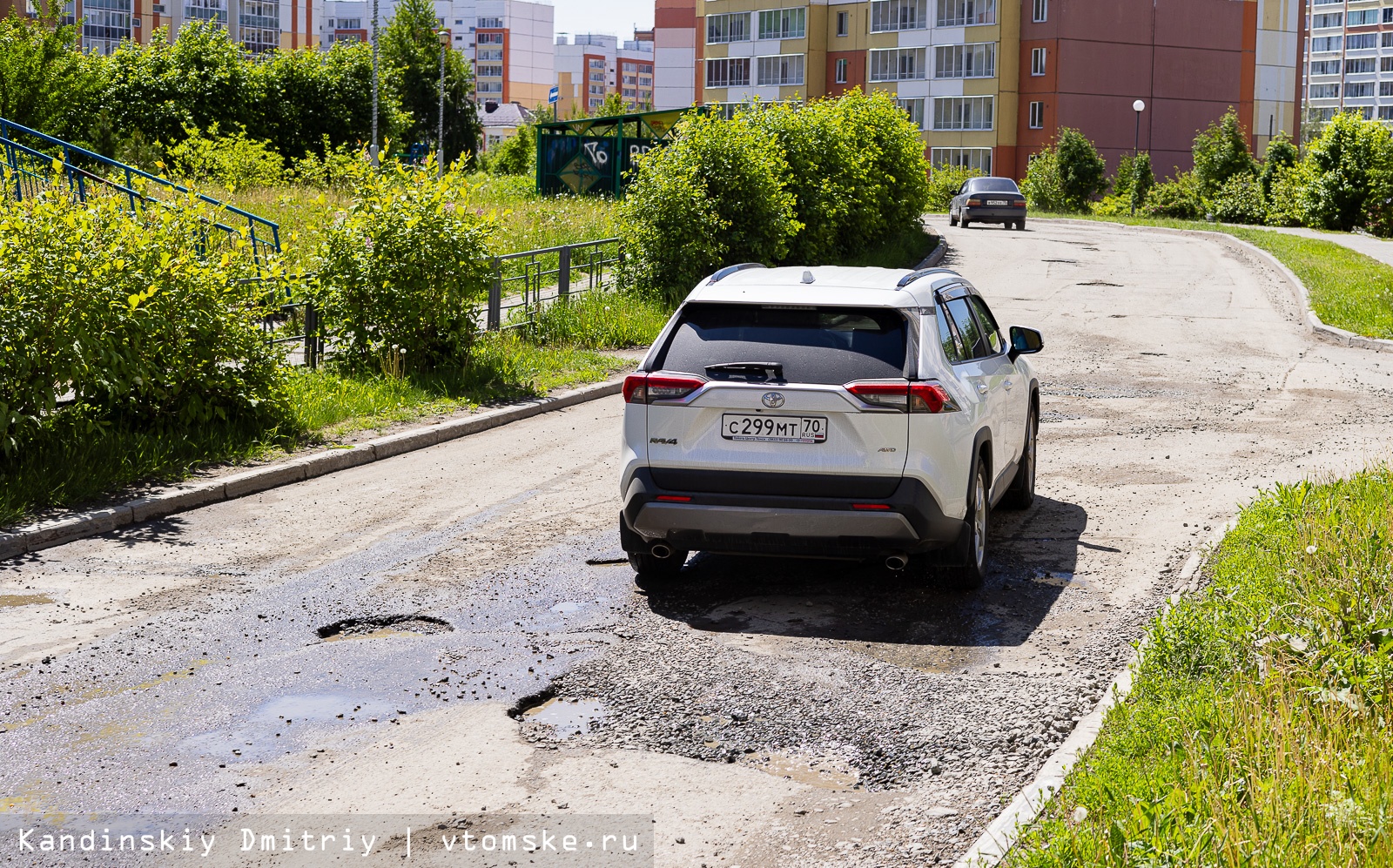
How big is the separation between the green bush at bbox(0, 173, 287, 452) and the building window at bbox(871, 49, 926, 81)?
83359mm

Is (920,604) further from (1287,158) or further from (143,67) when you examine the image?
(1287,158)

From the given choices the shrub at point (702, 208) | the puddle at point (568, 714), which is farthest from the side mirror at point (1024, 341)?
the shrub at point (702, 208)

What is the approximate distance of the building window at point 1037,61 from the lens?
84062 mm

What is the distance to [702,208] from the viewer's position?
813 inches

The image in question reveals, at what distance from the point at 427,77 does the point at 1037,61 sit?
116 feet

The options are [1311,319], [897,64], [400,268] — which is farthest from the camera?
[897,64]

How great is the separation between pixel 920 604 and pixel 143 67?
1434 inches

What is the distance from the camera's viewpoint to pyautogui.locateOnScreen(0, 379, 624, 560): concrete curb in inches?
326

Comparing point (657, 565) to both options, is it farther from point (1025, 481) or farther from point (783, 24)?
point (783, 24)

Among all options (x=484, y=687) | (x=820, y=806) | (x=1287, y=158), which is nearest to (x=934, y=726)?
(x=820, y=806)

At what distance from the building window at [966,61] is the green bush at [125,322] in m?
80.1

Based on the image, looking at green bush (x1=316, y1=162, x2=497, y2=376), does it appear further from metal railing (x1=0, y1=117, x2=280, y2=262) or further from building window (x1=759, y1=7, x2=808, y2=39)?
building window (x1=759, y1=7, x2=808, y2=39)

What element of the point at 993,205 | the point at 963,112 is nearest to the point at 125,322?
the point at 993,205

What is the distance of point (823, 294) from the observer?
7.18m
